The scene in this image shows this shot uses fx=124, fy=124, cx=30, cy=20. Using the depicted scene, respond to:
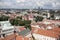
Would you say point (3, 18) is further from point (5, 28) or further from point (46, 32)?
point (46, 32)

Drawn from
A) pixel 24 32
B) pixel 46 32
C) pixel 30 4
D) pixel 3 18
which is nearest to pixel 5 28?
pixel 3 18

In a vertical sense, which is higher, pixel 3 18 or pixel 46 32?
pixel 3 18

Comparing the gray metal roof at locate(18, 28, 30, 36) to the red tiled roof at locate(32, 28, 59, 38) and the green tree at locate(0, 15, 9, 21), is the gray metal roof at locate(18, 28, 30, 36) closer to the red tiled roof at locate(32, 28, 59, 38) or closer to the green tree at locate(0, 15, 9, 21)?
the red tiled roof at locate(32, 28, 59, 38)

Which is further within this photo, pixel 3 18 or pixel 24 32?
pixel 24 32

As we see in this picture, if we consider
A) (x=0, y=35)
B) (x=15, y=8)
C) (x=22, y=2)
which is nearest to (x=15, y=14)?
(x=15, y=8)

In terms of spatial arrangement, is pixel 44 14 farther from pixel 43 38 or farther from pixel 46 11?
pixel 43 38

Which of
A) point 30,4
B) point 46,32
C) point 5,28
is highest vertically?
point 30,4

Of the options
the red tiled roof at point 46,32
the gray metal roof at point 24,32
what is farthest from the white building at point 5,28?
the red tiled roof at point 46,32

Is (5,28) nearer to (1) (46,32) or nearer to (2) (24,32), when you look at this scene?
(2) (24,32)
